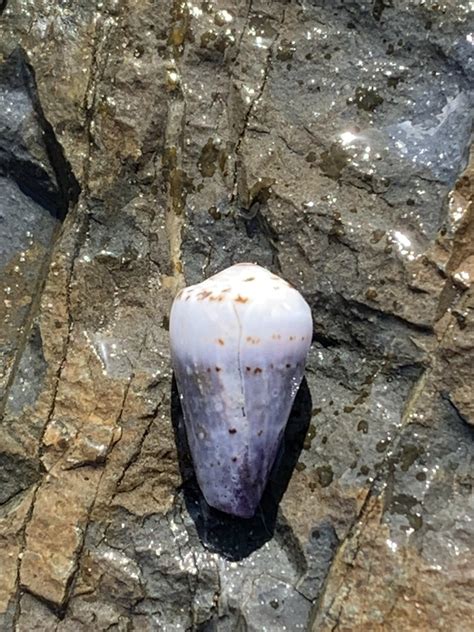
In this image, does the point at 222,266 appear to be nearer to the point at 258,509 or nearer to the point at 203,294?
the point at 203,294

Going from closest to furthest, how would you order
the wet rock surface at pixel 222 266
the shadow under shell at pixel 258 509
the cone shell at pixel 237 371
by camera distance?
the cone shell at pixel 237 371 < the wet rock surface at pixel 222 266 < the shadow under shell at pixel 258 509

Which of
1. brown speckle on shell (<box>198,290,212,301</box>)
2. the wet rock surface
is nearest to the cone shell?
brown speckle on shell (<box>198,290,212,301</box>)

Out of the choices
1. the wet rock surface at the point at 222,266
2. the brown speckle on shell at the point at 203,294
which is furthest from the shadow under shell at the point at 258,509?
the brown speckle on shell at the point at 203,294

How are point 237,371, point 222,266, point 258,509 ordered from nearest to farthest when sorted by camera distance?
point 237,371 → point 258,509 → point 222,266

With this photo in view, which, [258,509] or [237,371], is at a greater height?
[237,371]

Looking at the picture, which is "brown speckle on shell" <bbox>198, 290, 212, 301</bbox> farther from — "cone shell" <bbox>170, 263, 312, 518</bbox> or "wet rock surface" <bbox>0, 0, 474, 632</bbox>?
"wet rock surface" <bbox>0, 0, 474, 632</bbox>

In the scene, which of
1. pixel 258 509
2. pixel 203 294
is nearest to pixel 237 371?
pixel 203 294

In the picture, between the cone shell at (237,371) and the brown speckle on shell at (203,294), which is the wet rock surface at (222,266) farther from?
the brown speckle on shell at (203,294)
